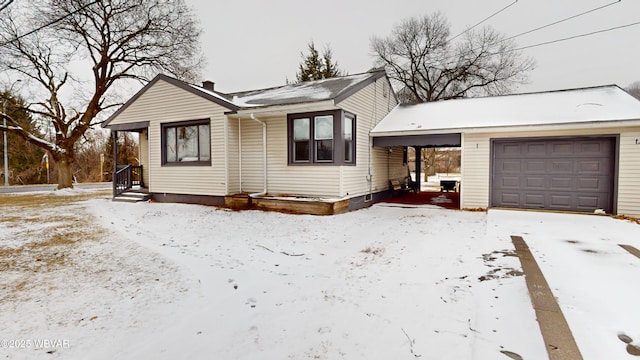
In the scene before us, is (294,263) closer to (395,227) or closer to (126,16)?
(395,227)

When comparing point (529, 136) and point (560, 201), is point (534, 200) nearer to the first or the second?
point (560, 201)

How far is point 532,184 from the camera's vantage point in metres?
8.94

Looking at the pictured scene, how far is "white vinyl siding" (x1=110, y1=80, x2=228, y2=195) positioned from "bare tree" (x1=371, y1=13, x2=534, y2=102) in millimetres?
20352

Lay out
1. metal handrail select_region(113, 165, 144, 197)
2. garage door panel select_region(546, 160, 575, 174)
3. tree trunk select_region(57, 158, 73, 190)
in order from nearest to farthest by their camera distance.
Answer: garage door panel select_region(546, 160, 575, 174) → metal handrail select_region(113, 165, 144, 197) → tree trunk select_region(57, 158, 73, 190)

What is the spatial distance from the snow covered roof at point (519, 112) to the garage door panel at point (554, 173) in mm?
668

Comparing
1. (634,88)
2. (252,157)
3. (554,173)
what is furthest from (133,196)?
(634,88)

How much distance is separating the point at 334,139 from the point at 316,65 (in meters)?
23.4

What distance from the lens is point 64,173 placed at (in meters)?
16.5

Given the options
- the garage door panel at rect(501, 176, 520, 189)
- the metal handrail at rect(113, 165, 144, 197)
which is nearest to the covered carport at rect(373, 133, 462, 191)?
the garage door panel at rect(501, 176, 520, 189)

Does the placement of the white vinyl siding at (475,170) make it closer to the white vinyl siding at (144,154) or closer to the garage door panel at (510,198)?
the garage door panel at (510,198)

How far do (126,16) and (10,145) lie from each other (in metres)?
23.0

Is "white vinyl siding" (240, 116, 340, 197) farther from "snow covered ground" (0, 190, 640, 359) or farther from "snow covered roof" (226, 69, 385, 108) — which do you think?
"snow covered ground" (0, 190, 640, 359)

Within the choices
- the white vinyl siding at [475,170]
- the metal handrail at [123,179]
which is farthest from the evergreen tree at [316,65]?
the white vinyl siding at [475,170]

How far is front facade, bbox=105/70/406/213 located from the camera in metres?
9.20
